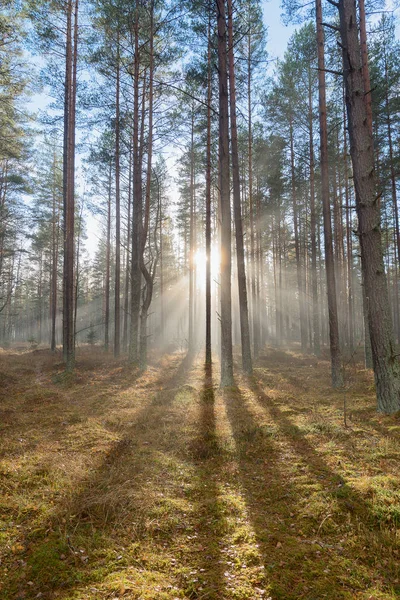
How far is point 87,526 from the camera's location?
117 inches

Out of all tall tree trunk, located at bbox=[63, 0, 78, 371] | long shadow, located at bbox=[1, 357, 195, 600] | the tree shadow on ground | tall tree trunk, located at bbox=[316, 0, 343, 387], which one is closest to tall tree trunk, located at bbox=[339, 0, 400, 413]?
the tree shadow on ground

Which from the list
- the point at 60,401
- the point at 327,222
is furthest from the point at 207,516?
the point at 327,222

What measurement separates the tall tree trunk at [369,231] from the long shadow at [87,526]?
4.70 m

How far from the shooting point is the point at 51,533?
2.87m

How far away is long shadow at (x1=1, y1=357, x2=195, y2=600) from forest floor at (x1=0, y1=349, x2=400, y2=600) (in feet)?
0.04

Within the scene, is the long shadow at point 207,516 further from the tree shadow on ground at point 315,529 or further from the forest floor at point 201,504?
the tree shadow on ground at point 315,529

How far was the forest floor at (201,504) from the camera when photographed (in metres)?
2.34

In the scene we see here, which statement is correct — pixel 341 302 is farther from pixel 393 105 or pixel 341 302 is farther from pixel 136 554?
pixel 136 554

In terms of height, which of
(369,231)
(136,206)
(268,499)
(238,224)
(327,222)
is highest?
(136,206)

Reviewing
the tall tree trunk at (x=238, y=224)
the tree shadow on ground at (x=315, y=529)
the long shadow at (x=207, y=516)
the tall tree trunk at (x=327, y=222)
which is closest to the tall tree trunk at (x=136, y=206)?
the tall tree trunk at (x=238, y=224)

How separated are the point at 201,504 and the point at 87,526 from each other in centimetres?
123

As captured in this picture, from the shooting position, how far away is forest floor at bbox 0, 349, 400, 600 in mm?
2340

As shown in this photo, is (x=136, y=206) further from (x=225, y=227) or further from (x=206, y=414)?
(x=206, y=414)

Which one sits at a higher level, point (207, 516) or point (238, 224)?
point (238, 224)
